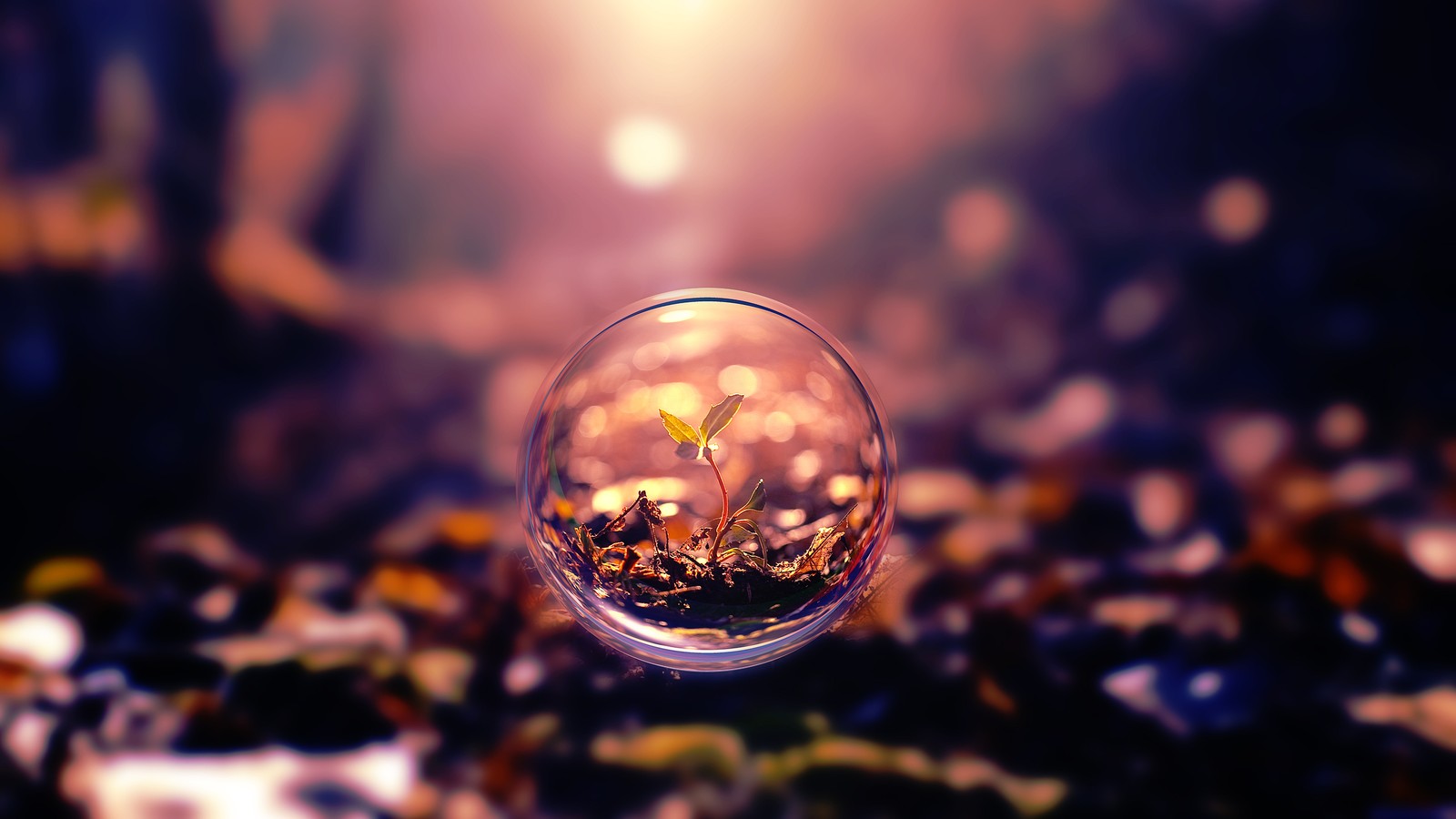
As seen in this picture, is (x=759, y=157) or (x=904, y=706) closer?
(x=904, y=706)

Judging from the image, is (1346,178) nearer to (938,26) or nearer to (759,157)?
Result: (938,26)

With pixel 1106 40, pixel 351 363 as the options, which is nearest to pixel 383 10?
pixel 351 363

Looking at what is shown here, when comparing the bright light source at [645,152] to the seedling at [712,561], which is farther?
the bright light source at [645,152]

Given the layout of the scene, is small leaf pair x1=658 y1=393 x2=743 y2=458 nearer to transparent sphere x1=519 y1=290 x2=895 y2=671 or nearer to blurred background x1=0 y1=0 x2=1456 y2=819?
transparent sphere x1=519 y1=290 x2=895 y2=671

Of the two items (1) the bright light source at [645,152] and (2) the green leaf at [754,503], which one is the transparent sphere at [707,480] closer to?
(2) the green leaf at [754,503]

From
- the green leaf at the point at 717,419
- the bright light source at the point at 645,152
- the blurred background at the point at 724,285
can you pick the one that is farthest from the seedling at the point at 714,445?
the bright light source at the point at 645,152

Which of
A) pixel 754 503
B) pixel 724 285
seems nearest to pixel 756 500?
pixel 754 503

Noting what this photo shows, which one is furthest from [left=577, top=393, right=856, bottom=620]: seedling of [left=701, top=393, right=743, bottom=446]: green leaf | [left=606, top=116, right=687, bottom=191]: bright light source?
[left=606, top=116, right=687, bottom=191]: bright light source
